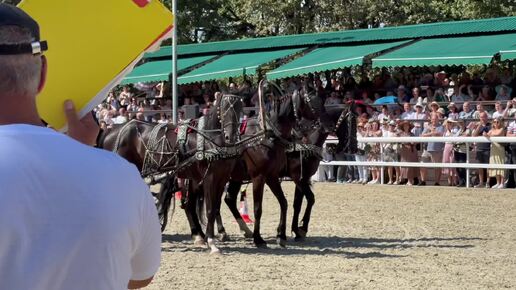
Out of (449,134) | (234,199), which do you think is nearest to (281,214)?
(234,199)

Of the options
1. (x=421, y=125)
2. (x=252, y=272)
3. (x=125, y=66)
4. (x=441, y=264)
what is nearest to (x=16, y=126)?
(x=125, y=66)

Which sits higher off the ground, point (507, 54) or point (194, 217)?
point (507, 54)

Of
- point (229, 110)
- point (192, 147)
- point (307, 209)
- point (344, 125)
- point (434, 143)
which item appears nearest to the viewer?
point (229, 110)

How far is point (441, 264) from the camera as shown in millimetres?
9656

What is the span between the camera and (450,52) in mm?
22188

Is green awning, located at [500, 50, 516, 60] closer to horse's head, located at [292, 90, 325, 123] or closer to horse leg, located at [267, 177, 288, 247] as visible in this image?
horse's head, located at [292, 90, 325, 123]

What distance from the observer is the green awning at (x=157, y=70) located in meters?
28.7

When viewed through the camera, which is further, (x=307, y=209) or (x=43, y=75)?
(x=307, y=209)

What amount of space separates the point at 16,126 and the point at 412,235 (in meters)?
10.6

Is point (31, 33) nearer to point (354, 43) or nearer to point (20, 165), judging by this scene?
point (20, 165)

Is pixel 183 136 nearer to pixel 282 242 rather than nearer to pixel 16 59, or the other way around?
pixel 282 242

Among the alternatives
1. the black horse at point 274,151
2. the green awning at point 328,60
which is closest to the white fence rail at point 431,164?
the green awning at point 328,60

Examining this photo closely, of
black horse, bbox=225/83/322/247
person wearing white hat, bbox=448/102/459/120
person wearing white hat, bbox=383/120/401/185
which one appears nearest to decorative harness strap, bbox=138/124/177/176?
black horse, bbox=225/83/322/247

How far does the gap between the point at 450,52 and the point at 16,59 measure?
68.5ft
